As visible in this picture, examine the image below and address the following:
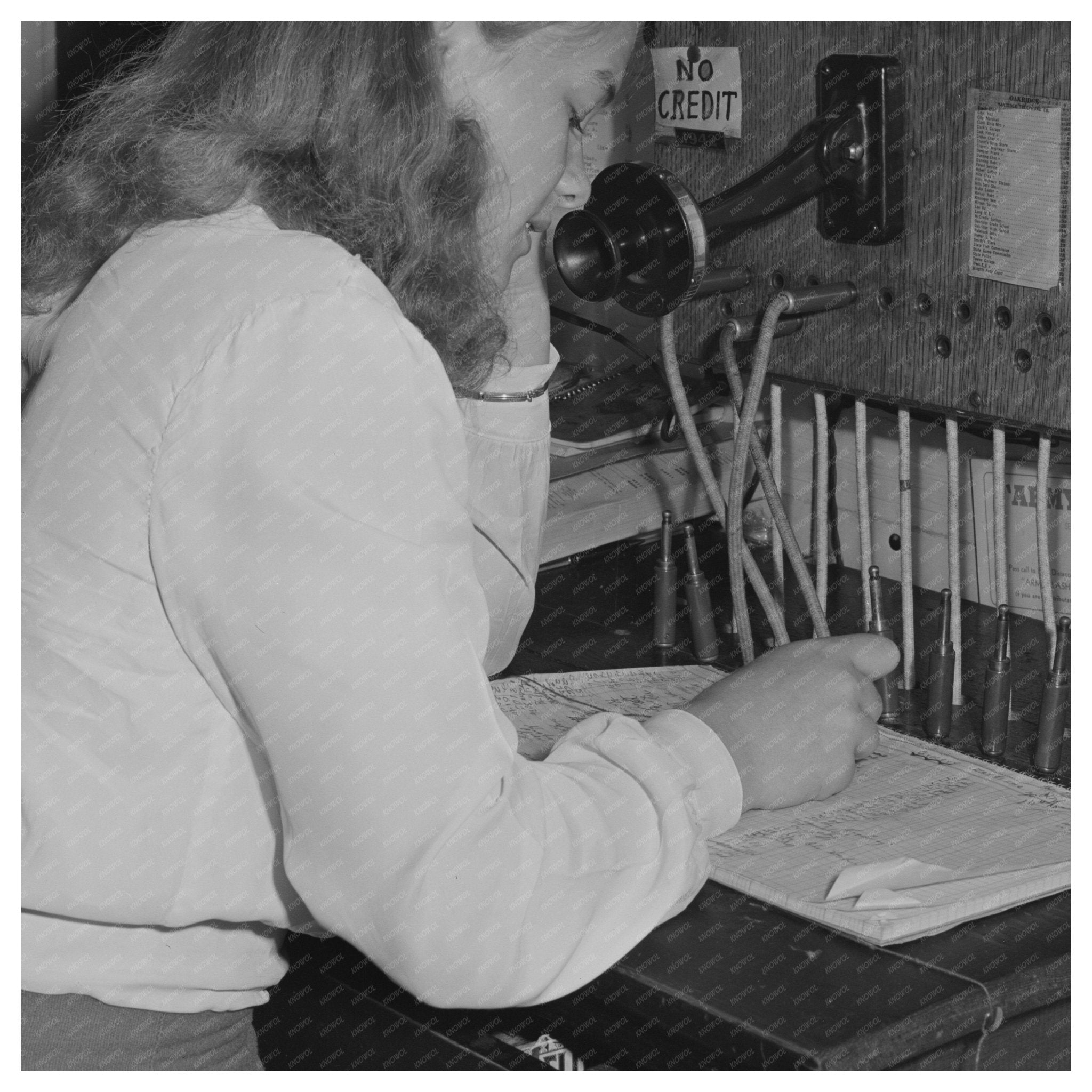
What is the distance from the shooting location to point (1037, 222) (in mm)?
1201

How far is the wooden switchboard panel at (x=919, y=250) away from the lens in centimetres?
121

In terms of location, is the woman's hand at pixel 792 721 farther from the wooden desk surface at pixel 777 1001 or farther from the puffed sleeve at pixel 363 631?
the puffed sleeve at pixel 363 631

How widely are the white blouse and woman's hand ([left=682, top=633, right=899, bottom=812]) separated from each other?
0.14m

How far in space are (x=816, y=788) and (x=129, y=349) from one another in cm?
60

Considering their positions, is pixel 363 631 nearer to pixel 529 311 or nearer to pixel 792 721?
pixel 792 721

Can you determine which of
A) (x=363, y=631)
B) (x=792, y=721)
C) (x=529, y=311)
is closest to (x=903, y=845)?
(x=792, y=721)

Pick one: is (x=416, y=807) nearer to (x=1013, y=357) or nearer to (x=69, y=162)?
(x=69, y=162)

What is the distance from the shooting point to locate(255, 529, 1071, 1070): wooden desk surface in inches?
35.5

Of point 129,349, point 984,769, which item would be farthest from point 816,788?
point 129,349

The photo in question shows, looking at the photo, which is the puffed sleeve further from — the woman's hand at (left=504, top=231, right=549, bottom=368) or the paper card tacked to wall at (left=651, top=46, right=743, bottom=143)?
the paper card tacked to wall at (left=651, top=46, right=743, bottom=143)

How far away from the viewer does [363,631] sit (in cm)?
81

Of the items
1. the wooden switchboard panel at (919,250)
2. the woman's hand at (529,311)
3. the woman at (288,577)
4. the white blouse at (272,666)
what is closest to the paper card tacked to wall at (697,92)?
the wooden switchboard panel at (919,250)

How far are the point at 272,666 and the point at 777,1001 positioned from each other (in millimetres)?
380

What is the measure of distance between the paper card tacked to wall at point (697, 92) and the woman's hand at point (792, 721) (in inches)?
21.9
